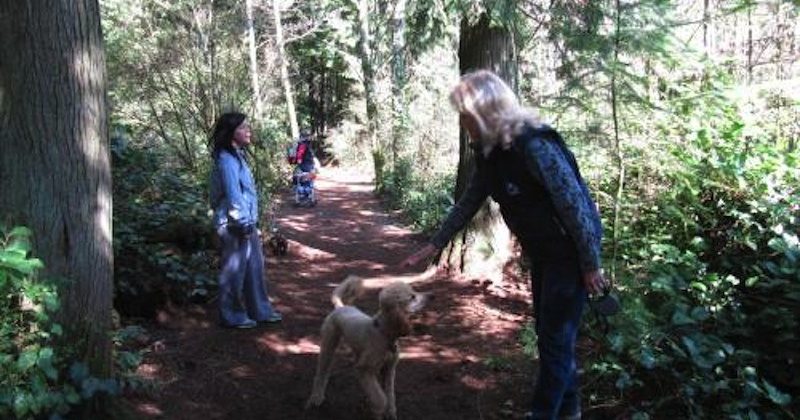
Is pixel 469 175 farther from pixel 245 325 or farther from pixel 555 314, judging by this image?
pixel 555 314

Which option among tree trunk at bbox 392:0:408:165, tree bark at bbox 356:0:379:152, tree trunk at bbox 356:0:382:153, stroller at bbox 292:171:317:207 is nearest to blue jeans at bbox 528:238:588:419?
stroller at bbox 292:171:317:207

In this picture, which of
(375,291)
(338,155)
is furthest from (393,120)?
(375,291)

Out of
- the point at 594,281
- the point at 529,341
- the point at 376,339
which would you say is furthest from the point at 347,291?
the point at 594,281

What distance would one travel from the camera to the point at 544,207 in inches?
140

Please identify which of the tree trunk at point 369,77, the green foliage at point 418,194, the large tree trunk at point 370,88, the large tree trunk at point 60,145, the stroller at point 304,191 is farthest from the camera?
the tree trunk at point 369,77

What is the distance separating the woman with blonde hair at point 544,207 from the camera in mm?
3418

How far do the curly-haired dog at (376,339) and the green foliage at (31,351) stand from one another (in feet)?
4.63

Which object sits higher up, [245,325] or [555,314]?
[555,314]

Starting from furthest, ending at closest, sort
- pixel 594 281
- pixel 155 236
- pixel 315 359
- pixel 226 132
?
1. pixel 155 236
2. pixel 226 132
3. pixel 315 359
4. pixel 594 281

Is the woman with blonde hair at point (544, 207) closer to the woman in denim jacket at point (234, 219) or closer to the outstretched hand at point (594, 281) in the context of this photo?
the outstretched hand at point (594, 281)

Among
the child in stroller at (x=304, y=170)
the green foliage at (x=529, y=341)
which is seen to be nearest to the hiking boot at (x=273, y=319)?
the green foliage at (x=529, y=341)

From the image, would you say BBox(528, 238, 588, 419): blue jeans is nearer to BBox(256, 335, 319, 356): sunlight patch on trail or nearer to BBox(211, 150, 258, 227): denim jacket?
BBox(256, 335, 319, 356): sunlight patch on trail

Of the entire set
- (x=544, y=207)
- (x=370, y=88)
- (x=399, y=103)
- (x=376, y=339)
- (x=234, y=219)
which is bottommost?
(x=376, y=339)

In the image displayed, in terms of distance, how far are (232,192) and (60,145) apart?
235 centimetres
